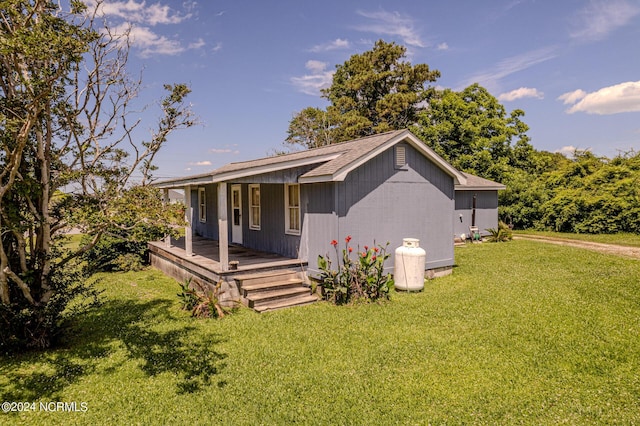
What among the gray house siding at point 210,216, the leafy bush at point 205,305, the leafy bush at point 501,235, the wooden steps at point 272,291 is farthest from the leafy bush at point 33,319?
the leafy bush at point 501,235

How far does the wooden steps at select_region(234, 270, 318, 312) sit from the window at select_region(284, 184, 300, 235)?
1.64 meters

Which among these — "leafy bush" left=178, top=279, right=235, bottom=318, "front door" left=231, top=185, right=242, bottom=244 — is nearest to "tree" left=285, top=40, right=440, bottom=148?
"front door" left=231, top=185, right=242, bottom=244

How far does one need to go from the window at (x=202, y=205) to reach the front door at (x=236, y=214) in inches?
140

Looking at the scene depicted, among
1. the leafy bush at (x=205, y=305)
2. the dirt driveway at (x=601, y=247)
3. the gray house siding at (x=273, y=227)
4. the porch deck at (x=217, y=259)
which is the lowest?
the leafy bush at (x=205, y=305)

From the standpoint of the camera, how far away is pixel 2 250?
5.24 m

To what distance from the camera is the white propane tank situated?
938 centimetres

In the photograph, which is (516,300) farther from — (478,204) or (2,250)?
(478,204)

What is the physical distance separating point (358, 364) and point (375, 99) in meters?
32.8

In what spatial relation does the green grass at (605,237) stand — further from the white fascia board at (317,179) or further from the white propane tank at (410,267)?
the white fascia board at (317,179)

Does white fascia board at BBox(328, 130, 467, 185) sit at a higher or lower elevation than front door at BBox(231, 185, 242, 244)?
higher

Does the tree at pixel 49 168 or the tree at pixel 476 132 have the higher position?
the tree at pixel 476 132

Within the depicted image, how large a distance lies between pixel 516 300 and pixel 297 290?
5.20 meters

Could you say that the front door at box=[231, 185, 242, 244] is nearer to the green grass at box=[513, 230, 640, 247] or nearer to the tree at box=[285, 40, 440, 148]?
the green grass at box=[513, 230, 640, 247]

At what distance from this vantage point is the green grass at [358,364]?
4.19 metres
